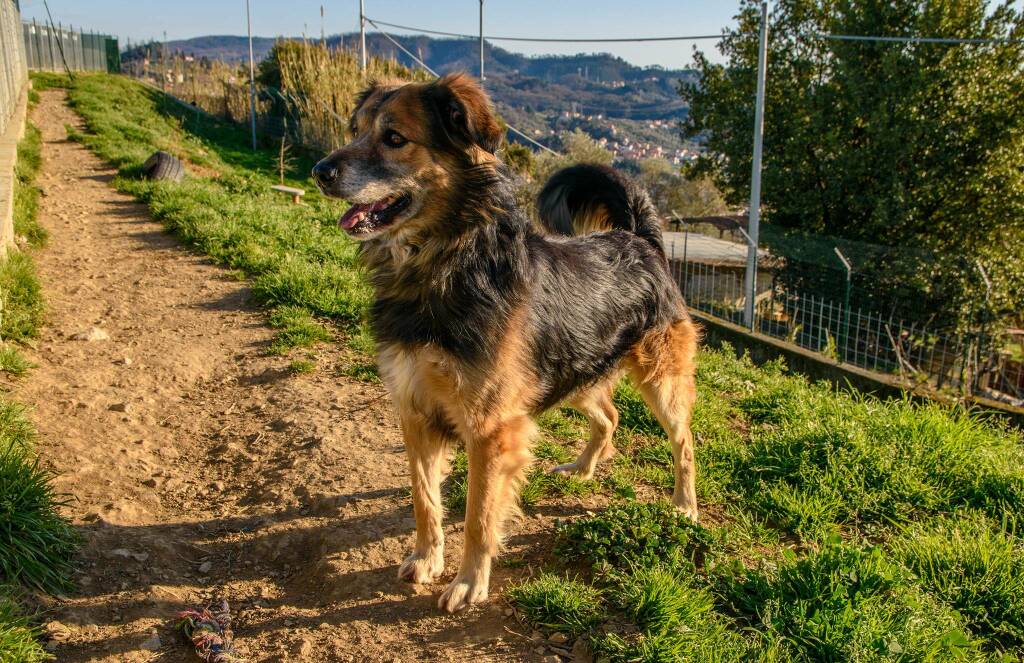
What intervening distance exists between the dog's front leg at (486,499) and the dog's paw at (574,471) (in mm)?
1092

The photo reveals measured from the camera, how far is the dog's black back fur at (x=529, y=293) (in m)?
2.93

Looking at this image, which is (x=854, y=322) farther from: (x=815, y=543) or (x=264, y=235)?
(x=264, y=235)

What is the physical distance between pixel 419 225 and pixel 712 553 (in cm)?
193

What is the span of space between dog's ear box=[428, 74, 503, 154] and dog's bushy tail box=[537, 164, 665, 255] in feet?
4.33

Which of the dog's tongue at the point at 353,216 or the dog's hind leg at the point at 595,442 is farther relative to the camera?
the dog's hind leg at the point at 595,442

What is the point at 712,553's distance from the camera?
330cm

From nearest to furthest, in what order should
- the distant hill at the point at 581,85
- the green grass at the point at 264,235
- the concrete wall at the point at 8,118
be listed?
the green grass at the point at 264,235 < the concrete wall at the point at 8,118 < the distant hill at the point at 581,85

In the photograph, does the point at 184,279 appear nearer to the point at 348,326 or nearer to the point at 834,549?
the point at 348,326

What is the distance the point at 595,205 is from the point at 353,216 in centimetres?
186

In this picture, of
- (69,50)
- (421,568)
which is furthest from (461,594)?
(69,50)

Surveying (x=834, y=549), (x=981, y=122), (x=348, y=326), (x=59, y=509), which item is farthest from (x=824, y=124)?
(x=59, y=509)

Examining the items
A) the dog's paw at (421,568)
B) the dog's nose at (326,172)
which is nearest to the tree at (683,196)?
the dog's paw at (421,568)

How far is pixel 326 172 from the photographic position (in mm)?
2781

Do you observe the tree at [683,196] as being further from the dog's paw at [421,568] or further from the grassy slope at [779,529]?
the dog's paw at [421,568]
